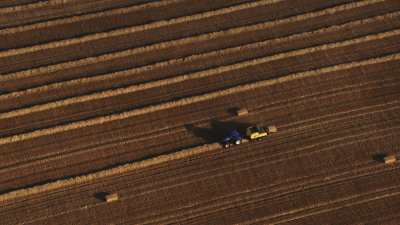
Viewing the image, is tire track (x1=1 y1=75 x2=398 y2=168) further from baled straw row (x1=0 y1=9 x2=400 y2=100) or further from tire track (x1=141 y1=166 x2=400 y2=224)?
tire track (x1=141 y1=166 x2=400 y2=224)

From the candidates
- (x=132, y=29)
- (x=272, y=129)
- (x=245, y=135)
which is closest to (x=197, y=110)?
(x=245, y=135)

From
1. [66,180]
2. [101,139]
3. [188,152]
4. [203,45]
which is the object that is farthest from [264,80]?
[66,180]

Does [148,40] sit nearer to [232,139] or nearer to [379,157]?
[232,139]

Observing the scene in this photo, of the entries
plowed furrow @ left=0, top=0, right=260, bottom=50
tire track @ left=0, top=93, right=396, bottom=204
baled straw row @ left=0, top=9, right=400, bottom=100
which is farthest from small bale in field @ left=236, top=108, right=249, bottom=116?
plowed furrow @ left=0, top=0, right=260, bottom=50

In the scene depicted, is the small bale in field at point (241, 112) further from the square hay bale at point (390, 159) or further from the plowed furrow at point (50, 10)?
the plowed furrow at point (50, 10)

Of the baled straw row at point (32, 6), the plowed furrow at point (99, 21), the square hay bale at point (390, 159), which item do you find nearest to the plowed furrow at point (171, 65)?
the plowed furrow at point (99, 21)
